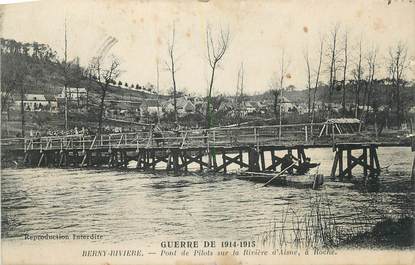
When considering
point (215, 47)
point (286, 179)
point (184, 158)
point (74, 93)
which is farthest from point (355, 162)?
point (74, 93)

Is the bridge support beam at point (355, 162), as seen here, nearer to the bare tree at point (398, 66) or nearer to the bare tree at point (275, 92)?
the bare tree at point (398, 66)

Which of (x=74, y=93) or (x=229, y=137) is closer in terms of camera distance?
(x=74, y=93)

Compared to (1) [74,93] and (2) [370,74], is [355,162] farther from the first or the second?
(1) [74,93]

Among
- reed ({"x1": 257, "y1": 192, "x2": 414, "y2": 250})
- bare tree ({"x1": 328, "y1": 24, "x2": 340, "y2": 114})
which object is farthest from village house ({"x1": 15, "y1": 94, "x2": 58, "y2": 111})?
bare tree ({"x1": 328, "y1": 24, "x2": 340, "y2": 114})

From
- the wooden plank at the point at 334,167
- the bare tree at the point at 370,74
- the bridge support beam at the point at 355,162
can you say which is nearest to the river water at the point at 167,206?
the bridge support beam at the point at 355,162

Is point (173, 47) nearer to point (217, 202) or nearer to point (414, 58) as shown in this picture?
point (217, 202)

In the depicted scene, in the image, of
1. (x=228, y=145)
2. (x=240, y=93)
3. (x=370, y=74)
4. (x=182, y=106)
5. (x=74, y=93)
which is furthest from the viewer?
(x=228, y=145)
